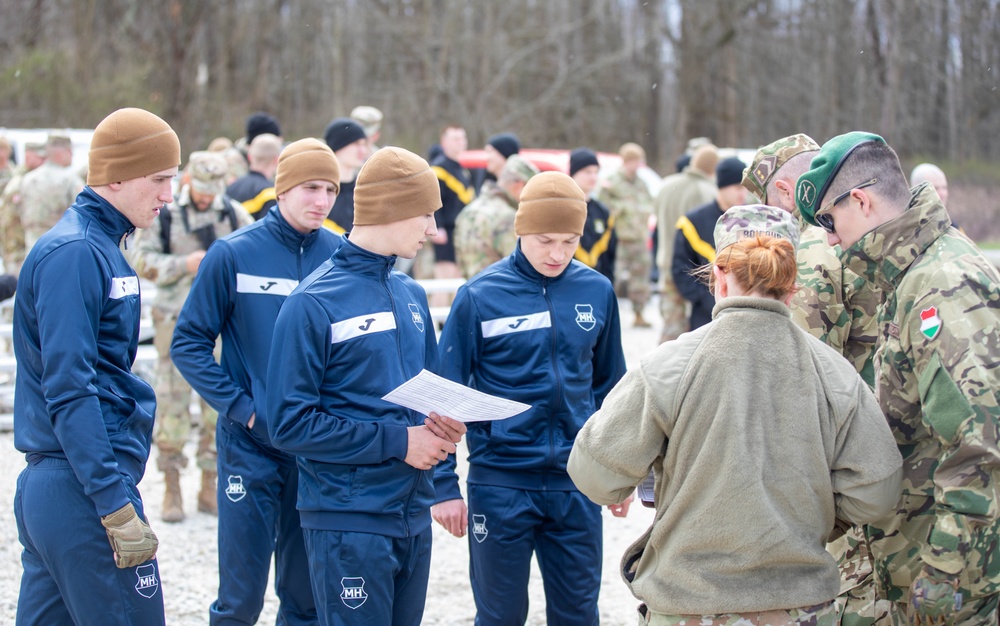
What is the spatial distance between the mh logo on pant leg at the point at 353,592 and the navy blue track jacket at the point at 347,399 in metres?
0.17

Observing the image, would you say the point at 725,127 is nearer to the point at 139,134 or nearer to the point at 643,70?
the point at 643,70

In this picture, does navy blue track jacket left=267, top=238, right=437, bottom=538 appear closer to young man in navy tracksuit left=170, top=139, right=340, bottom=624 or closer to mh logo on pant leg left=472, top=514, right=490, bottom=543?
mh logo on pant leg left=472, top=514, right=490, bottom=543

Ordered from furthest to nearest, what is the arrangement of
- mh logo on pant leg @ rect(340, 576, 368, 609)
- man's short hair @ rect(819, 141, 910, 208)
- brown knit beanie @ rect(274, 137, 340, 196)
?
1. brown knit beanie @ rect(274, 137, 340, 196)
2. mh logo on pant leg @ rect(340, 576, 368, 609)
3. man's short hair @ rect(819, 141, 910, 208)

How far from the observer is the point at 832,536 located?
338 cm

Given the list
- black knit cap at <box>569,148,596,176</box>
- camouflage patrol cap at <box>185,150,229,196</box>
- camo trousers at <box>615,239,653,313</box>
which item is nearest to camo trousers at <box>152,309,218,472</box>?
camouflage patrol cap at <box>185,150,229,196</box>

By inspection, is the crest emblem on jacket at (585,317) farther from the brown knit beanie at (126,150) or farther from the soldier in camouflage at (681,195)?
the soldier in camouflage at (681,195)

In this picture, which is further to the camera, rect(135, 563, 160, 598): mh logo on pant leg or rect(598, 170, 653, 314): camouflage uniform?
rect(598, 170, 653, 314): camouflage uniform

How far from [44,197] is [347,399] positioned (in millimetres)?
7773

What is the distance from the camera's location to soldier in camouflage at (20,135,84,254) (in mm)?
10289

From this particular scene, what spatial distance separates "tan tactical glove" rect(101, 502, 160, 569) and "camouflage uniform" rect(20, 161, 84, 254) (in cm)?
772

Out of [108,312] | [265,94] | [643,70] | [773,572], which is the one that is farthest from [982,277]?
[643,70]

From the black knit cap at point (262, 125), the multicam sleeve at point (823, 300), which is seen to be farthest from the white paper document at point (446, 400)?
the black knit cap at point (262, 125)

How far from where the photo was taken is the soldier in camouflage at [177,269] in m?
7.15

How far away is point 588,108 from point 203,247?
24913mm
